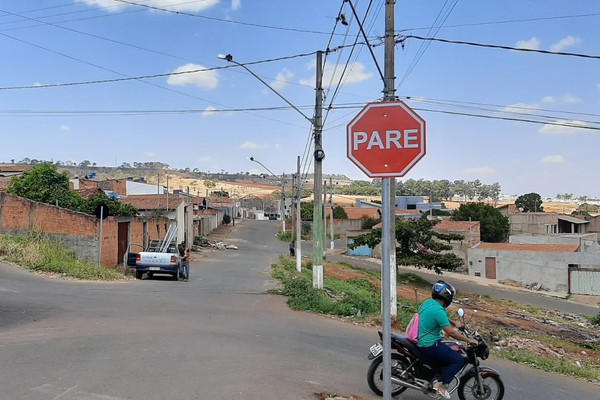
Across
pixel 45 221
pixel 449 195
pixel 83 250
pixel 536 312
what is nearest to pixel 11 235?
pixel 45 221

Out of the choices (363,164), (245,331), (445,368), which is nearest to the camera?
(363,164)

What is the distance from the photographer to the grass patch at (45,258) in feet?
61.0

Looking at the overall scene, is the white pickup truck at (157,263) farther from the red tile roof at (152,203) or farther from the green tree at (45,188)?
the red tile roof at (152,203)

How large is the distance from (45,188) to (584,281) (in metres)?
38.8

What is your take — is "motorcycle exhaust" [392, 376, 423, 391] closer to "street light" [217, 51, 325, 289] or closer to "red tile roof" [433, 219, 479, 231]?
"street light" [217, 51, 325, 289]

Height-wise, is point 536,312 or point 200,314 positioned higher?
point 200,314

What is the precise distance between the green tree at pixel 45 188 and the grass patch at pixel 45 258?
835cm

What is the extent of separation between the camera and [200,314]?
11711 mm

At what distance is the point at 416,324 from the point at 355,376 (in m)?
1.56

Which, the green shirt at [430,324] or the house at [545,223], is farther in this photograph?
the house at [545,223]

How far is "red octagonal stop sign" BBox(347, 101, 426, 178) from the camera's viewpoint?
150 inches

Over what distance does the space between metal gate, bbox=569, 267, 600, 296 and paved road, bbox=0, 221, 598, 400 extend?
33356 millimetres

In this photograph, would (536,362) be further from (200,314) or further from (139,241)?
(139,241)

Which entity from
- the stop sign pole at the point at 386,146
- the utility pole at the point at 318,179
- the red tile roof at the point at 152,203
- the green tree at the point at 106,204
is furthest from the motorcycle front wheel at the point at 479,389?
the red tile roof at the point at 152,203
